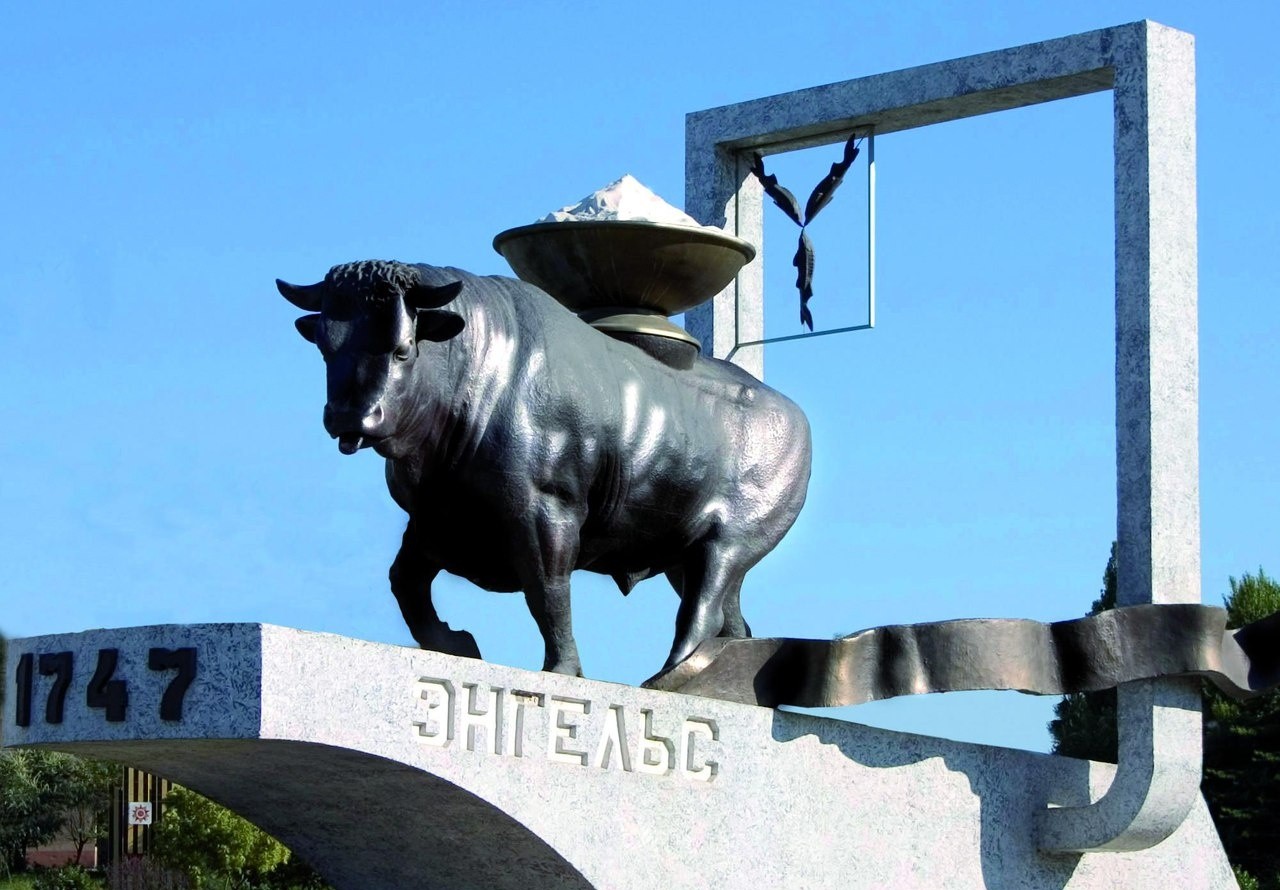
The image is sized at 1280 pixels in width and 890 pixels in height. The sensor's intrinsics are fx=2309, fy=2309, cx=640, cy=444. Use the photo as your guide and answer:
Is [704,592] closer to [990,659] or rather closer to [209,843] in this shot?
[990,659]

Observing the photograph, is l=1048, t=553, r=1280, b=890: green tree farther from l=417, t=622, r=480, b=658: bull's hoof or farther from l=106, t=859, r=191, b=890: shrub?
l=417, t=622, r=480, b=658: bull's hoof

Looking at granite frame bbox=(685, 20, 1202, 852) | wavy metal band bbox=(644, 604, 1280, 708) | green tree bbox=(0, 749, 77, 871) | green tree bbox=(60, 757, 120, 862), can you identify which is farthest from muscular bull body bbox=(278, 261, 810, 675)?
green tree bbox=(0, 749, 77, 871)

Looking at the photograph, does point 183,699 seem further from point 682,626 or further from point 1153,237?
point 1153,237

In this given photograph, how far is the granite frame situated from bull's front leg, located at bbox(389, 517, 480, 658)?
3192 millimetres

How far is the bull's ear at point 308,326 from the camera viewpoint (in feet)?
30.0

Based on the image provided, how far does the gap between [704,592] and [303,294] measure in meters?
2.39

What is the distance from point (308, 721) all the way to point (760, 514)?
11.2 feet

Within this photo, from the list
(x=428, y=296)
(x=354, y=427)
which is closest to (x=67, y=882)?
(x=354, y=427)

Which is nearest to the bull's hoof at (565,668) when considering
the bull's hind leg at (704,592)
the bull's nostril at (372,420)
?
the bull's hind leg at (704,592)

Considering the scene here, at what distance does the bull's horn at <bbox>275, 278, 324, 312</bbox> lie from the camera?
9.16 meters

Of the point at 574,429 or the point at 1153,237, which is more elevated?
the point at 1153,237

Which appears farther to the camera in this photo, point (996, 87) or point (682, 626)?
point (996, 87)

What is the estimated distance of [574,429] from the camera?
9.68 metres

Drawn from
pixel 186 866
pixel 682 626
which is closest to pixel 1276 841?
pixel 186 866
